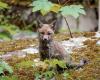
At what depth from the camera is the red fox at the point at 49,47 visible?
227 inches

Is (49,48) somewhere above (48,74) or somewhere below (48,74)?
above

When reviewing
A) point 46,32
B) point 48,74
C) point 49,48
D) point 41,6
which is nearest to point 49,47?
point 49,48

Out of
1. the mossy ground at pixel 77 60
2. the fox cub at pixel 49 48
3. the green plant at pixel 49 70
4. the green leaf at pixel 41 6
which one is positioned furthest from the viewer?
the fox cub at pixel 49 48

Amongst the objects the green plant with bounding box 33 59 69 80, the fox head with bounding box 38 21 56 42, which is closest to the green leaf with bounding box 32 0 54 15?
the green plant with bounding box 33 59 69 80

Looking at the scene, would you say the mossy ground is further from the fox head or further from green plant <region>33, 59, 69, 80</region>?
the fox head

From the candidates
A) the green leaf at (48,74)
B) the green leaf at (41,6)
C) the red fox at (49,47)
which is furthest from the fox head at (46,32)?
the green leaf at (41,6)

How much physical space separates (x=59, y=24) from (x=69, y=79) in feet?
23.5

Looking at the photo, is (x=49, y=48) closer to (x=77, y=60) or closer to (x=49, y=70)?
(x=49, y=70)

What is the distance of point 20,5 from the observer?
41.3ft

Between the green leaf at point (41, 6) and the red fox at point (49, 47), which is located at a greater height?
the green leaf at point (41, 6)

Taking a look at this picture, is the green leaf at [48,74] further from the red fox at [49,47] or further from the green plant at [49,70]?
the red fox at [49,47]

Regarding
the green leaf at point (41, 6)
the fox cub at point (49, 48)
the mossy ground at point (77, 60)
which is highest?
the green leaf at point (41, 6)

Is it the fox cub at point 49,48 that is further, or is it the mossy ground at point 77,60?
the fox cub at point 49,48

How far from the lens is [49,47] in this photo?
5.85 meters
